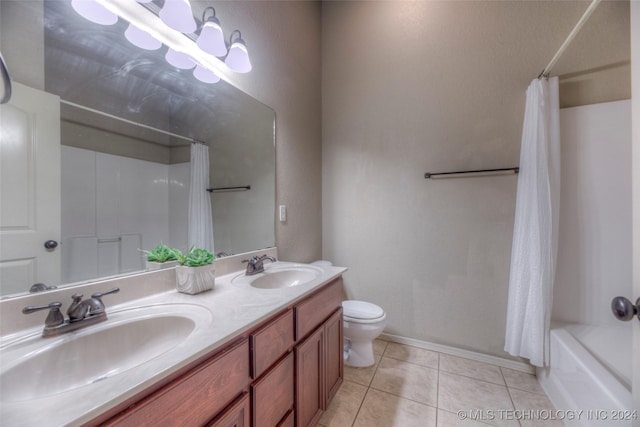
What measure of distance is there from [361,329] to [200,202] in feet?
4.48

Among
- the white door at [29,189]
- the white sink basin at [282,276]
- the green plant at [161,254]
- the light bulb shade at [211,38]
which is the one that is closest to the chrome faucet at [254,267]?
the white sink basin at [282,276]

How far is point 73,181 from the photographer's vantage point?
34.0 inches

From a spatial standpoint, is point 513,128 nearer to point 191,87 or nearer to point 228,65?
point 228,65

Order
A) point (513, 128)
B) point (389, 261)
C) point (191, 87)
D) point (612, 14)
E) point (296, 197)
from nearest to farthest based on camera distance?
point (191, 87), point (612, 14), point (513, 128), point (296, 197), point (389, 261)

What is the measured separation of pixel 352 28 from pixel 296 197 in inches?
68.0

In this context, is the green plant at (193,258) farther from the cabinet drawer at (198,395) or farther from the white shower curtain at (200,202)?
the cabinet drawer at (198,395)

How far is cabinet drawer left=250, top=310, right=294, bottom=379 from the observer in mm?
873

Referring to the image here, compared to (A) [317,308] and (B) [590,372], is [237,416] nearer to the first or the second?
(A) [317,308]

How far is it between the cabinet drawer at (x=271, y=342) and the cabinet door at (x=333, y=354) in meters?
0.37

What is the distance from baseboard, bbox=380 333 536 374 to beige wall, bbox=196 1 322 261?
3.51 feet

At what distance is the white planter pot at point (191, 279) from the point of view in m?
1.07

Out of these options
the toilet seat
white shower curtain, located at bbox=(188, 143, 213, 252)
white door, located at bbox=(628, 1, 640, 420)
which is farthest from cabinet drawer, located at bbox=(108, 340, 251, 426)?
white door, located at bbox=(628, 1, 640, 420)

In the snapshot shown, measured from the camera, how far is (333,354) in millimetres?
1480

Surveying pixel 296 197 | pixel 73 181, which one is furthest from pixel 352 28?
pixel 73 181
